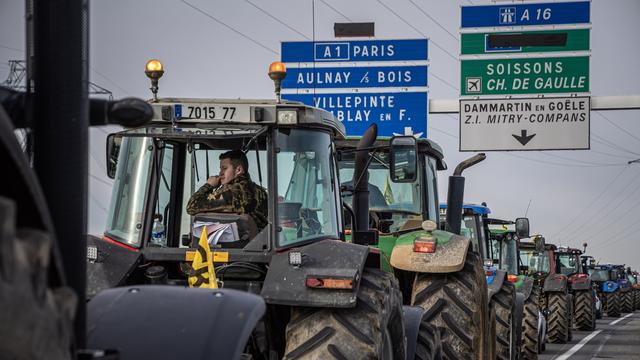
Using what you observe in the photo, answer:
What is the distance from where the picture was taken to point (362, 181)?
8.52m

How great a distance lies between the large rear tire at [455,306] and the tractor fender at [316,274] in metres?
3.41

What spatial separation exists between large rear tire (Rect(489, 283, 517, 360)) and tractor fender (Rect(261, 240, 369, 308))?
721 centimetres

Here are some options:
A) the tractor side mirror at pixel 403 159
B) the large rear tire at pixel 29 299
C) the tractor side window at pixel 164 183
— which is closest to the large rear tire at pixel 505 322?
the tractor side mirror at pixel 403 159

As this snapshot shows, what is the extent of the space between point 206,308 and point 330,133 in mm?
3617

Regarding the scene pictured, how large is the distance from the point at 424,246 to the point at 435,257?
0.14m

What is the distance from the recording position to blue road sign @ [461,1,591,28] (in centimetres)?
2233

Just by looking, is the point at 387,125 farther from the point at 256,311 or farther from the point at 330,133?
the point at 256,311

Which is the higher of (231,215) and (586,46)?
(586,46)

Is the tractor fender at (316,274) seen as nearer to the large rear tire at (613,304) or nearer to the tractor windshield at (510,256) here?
the tractor windshield at (510,256)

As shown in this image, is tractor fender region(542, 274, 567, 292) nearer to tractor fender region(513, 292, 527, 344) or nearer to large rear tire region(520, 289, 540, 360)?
large rear tire region(520, 289, 540, 360)

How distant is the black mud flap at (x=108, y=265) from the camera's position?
672 cm

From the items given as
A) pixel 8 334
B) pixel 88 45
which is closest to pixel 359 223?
pixel 88 45

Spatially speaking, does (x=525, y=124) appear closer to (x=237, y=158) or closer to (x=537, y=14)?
(x=537, y=14)

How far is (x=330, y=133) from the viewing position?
728 cm
